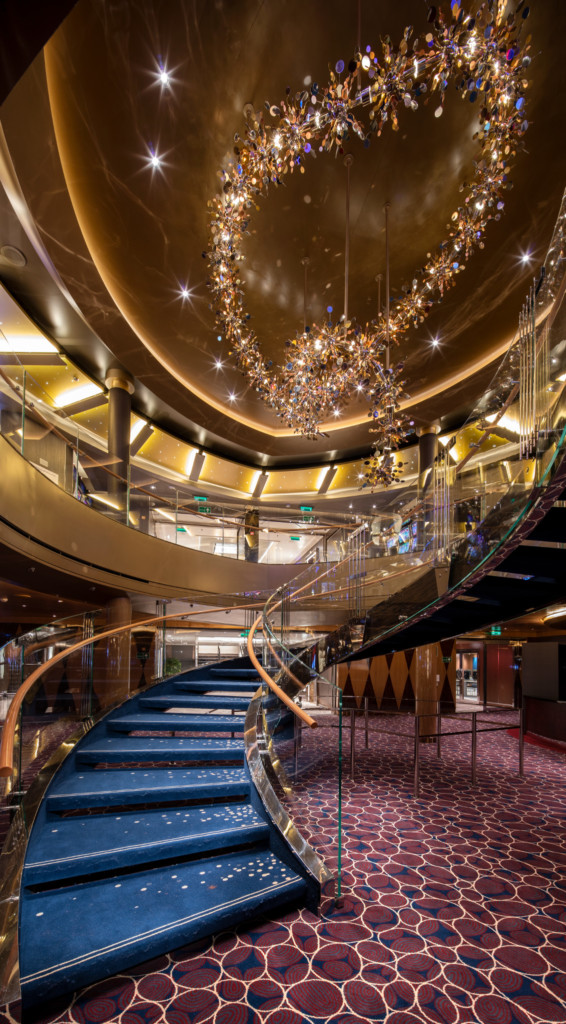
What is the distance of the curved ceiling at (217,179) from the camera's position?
471cm

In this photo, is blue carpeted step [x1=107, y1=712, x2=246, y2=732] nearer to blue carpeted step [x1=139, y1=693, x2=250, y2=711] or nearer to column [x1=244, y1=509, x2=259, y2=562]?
blue carpeted step [x1=139, y1=693, x2=250, y2=711]

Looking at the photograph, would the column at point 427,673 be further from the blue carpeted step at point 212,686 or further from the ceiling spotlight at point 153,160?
the ceiling spotlight at point 153,160

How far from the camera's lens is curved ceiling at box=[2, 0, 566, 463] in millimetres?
4707

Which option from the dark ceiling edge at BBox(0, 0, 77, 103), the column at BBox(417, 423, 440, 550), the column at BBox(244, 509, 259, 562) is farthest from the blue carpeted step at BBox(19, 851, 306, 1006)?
the column at BBox(244, 509, 259, 562)

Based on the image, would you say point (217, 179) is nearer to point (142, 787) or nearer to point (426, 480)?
point (426, 480)

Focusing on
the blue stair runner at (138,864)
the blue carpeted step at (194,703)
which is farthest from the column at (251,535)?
the blue stair runner at (138,864)

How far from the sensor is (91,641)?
5.16 m

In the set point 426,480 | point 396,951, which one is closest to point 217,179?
point 426,480

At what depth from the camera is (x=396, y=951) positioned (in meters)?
2.68

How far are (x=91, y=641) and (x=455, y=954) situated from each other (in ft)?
13.2

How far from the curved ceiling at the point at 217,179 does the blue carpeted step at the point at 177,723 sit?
6037mm

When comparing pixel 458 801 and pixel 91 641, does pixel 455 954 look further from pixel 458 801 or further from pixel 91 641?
pixel 91 641

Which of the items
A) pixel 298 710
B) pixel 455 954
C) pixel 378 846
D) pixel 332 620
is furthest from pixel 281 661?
pixel 332 620

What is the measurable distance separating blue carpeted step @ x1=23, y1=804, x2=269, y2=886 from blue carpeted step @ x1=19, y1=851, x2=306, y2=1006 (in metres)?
0.11
